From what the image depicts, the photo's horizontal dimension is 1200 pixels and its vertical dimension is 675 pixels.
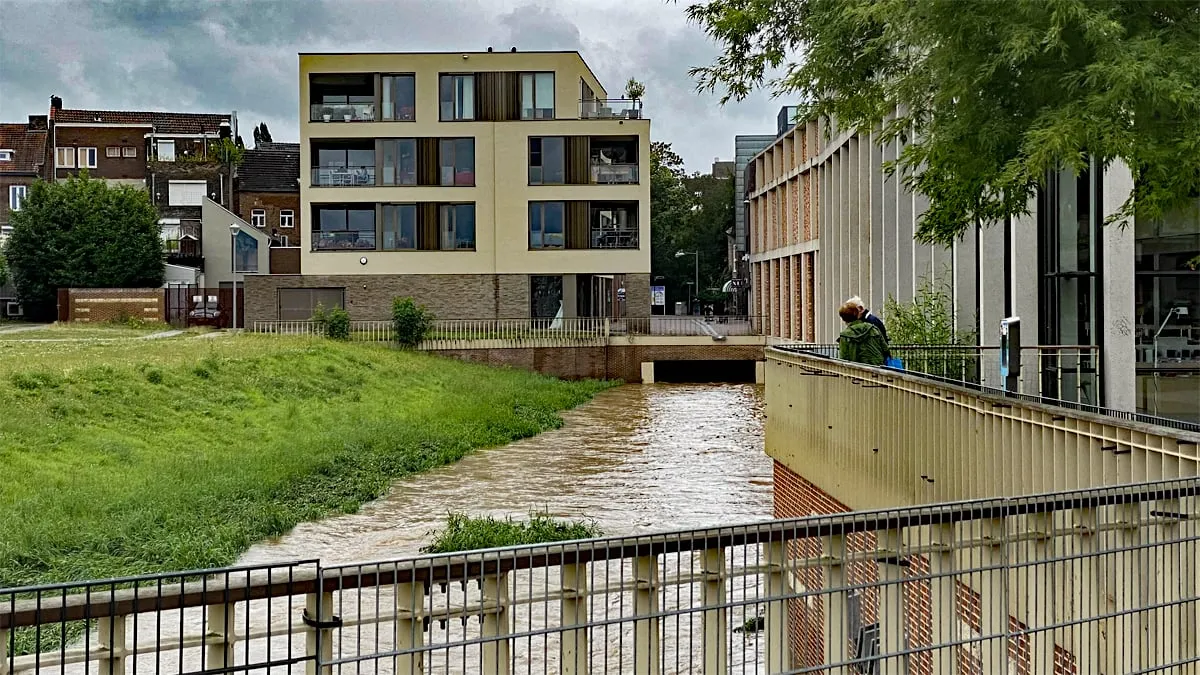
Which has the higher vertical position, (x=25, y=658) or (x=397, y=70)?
(x=397, y=70)

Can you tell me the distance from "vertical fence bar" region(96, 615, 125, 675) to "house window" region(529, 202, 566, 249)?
2155 inches

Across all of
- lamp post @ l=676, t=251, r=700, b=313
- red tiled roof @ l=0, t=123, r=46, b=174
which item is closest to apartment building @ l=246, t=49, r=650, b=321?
lamp post @ l=676, t=251, r=700, b=313

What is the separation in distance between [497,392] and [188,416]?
15355 millimetres

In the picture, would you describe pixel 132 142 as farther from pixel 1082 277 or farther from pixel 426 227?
pixel 1082 277

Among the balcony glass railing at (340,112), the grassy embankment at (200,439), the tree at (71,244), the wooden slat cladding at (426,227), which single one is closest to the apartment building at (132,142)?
the tree at (71,244)

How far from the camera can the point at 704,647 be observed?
4117 mm

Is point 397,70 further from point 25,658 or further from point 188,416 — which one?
point 25,658

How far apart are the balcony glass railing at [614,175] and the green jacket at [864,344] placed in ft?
146

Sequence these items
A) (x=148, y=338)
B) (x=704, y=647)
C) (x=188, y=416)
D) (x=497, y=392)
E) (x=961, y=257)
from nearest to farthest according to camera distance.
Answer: (x=704, y=647), (x=961, y=257), (x=188, y=416), (x=497, y=392), (x=148, y=338)

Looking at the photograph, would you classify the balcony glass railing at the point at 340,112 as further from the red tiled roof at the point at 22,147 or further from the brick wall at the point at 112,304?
the red tiled roof at the point at 22,147

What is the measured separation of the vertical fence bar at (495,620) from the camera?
3785mm


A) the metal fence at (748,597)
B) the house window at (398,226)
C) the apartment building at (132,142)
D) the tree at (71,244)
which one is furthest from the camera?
the apartment building at (132,142)

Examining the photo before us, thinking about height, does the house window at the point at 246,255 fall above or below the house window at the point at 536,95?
below

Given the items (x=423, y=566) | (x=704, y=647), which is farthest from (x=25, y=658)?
(x=704, y=647)
